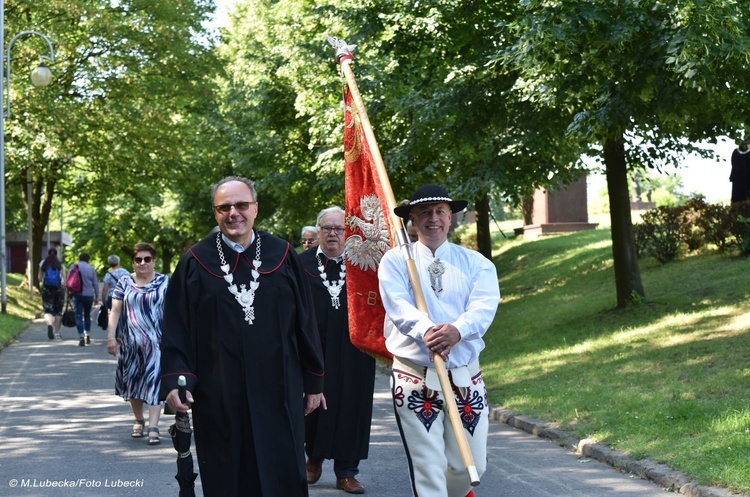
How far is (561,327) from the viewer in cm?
1850

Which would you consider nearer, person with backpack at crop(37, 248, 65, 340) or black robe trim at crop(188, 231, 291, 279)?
black robe trim at crop(188, 231, 291, 279)

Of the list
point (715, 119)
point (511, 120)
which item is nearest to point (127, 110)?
point (511, 120)

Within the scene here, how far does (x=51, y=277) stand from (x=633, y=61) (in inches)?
569

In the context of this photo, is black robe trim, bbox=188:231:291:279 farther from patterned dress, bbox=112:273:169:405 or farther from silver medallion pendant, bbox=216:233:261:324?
patterned dress, bbox=112:273:169:405

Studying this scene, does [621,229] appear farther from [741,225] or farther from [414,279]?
[414,279]

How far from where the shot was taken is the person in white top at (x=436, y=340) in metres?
5.78

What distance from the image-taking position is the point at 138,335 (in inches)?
422

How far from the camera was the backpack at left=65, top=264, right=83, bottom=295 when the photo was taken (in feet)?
75.4

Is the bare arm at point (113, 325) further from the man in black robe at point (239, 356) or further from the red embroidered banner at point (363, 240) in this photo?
the man in black robe at point (239, 356)

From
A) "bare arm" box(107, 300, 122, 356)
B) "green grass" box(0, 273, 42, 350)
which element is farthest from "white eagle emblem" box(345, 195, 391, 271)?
"green grass" box(0, 273, 42, 350)

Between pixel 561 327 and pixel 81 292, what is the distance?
10.2 metres

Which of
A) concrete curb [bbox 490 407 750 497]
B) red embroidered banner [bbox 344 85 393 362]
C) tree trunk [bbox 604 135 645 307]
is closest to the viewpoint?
red embroidered banner [bbox 344 85 393 362]

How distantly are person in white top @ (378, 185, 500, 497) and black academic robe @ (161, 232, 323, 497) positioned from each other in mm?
597

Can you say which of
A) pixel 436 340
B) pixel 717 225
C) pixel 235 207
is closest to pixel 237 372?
pixel 235 207
